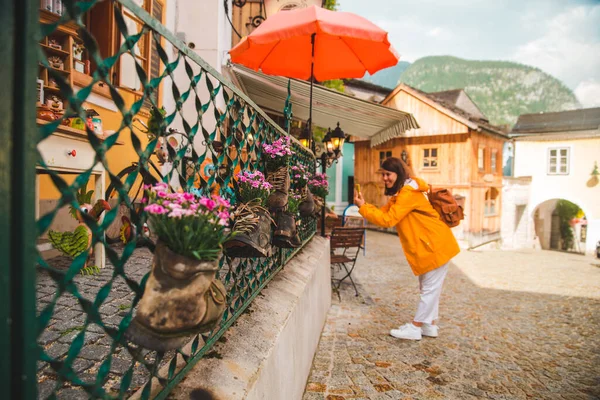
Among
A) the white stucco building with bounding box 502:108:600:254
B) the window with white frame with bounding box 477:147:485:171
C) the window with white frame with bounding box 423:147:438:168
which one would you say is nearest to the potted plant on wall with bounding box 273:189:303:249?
the window with white frame with bounding box 423:147:438:168

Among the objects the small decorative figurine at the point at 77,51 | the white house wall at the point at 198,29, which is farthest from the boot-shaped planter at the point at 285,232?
the white house wall at the point at 198,29

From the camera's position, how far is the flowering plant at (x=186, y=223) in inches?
39.0

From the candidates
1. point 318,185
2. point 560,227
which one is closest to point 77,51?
point 318,185

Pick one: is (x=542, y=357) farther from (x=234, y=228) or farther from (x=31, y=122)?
(x=31, y=122)

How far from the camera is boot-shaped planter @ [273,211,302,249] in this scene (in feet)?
7.90

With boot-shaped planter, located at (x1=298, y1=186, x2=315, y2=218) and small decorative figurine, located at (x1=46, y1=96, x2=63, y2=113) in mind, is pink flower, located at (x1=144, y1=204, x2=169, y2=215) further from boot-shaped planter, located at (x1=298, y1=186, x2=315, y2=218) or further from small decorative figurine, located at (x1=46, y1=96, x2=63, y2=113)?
small decorative figurine, located at (x1=46, y1=96, x2=63, y2=113)

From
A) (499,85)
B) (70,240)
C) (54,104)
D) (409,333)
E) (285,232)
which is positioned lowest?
(409,333)

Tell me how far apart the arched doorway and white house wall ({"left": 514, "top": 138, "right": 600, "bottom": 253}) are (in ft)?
14.9

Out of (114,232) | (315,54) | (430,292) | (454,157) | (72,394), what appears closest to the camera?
(72,394)

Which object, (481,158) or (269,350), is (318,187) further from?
(481,158)

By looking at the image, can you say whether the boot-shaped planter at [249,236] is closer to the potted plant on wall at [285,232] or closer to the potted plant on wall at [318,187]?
the potted plant on wall at [285,232]

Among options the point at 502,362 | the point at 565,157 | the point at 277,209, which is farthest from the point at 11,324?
the point at 565,157

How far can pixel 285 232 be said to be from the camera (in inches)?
95.0

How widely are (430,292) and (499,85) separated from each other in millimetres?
147468
